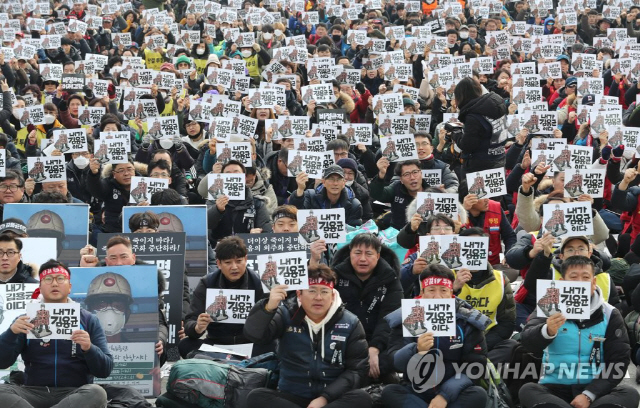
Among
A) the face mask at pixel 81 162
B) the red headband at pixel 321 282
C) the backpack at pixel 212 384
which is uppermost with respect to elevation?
the face mask at pixel 81 162

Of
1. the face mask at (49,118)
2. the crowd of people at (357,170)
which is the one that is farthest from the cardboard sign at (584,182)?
the face mask at (49,118)

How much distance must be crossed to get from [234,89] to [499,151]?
606cm

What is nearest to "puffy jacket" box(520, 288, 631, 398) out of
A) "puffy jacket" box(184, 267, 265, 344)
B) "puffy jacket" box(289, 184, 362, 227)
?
"puffy jacket" box(184, 267, 265, 344)

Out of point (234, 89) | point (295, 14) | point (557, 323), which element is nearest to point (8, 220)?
point (557, 323)

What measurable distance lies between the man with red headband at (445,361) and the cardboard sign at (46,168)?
6.32 meters

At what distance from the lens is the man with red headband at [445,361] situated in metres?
8.69

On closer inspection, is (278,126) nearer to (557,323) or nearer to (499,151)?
(499,151)

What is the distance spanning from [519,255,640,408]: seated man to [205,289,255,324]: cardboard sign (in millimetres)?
2383

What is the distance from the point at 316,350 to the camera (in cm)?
889

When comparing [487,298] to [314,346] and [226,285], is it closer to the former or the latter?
[314,346]

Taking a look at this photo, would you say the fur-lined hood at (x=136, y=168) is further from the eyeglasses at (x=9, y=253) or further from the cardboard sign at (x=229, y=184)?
the eyeglasses at (x=9, y=253)

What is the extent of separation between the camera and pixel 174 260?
1103 centimetres

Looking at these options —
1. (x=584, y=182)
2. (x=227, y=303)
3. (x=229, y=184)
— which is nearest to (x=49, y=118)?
(x=229, y=184)

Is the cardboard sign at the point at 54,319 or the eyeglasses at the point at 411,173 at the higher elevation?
the eyeglasses at the point at 411,173
